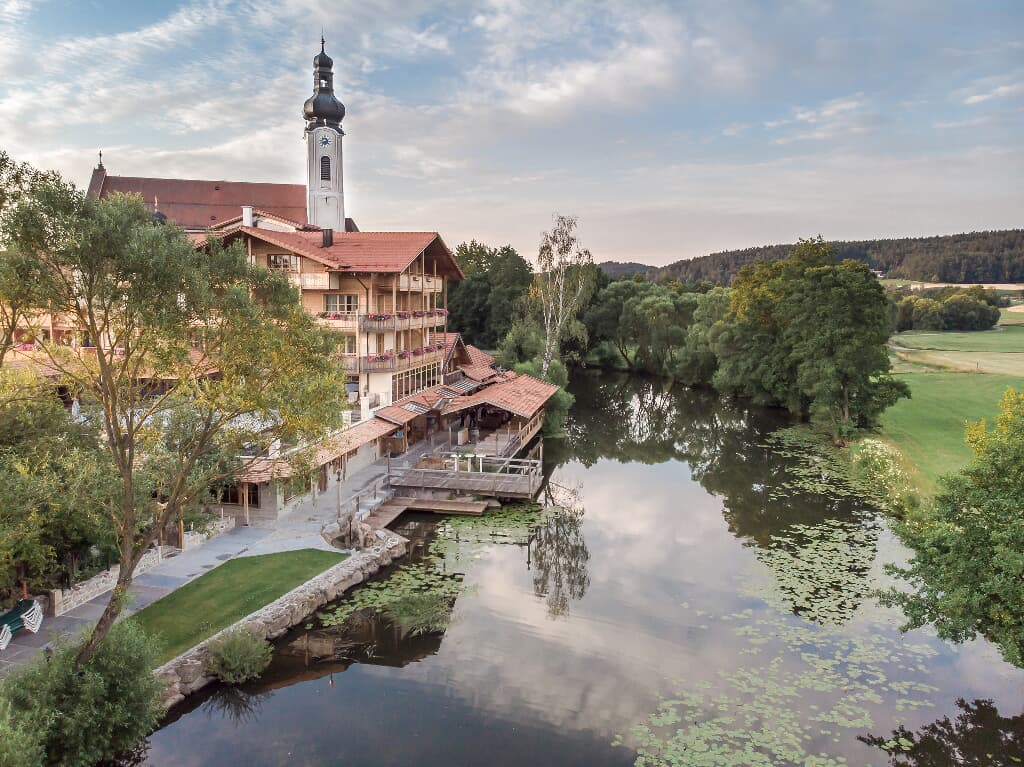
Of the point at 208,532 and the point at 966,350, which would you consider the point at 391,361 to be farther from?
the point at 966,350

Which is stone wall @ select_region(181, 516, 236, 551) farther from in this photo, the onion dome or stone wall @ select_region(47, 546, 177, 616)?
the onion dome

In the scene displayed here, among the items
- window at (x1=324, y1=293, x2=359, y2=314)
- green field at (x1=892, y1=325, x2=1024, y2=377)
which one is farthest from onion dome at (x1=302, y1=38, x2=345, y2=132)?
green field at (x1=892, y1=325, x2=1024, y2=377)

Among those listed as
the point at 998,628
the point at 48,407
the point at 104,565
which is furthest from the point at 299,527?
the point at 998,628

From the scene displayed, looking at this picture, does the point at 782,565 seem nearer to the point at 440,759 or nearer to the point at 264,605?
the point at 440,759

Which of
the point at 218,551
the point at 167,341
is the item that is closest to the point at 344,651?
the point at 218,551

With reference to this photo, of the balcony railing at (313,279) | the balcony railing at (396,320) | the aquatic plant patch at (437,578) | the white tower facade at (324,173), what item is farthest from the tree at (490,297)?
the aquatic plant patch at (437,578)

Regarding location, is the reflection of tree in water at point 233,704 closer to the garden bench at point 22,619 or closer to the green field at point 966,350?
the garden bench at point 22,619
